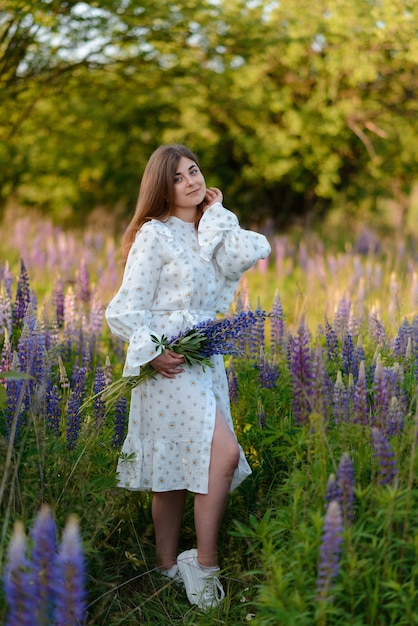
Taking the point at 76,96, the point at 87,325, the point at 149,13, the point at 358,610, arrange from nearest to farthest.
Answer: the point at 358,610
the point at 87,325
the point at 149,13
the point at 76,96

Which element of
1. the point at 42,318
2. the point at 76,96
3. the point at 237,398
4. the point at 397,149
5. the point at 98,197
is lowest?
the point at 98,197

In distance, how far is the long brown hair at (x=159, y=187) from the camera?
12.0ft

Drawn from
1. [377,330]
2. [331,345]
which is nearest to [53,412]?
[331,345]

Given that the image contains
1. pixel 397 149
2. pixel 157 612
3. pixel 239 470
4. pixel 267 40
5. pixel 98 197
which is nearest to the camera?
pixel 157 612

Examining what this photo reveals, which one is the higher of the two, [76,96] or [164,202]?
[164,202]

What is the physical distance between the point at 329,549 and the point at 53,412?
67.1 inches

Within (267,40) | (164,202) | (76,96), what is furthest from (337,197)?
(164,202)

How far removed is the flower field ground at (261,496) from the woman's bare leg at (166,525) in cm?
8

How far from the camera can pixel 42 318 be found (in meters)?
4.45

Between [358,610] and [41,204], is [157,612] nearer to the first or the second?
[358,610]

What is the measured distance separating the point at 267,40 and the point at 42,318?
766 centimetres

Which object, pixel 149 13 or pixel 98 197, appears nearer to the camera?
pixel 149 13

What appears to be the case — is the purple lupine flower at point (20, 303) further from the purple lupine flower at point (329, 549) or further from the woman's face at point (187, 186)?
the purple lupine flower at point (329, 549)

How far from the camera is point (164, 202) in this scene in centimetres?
371
